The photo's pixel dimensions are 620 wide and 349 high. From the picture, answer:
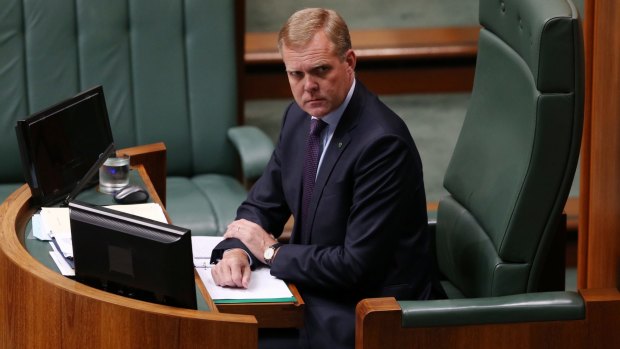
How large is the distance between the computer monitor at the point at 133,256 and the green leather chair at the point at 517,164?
315 millimetres

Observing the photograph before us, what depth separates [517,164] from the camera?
5.38 feet

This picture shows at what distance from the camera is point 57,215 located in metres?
1.79

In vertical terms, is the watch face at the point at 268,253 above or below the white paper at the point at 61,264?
below

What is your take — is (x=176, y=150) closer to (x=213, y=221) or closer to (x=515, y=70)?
(x=213, y=221)

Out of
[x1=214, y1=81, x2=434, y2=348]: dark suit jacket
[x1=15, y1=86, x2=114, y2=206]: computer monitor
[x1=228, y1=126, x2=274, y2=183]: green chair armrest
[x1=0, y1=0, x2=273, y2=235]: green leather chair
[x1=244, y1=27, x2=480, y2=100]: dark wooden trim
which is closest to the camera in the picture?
[x1=214, y1=81, x2=434, y2=348]: dark suit jacket

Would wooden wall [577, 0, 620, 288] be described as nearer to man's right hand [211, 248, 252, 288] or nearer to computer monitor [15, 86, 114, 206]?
man's right hand [211, 248, 252, 288]

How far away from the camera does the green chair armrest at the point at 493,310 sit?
5.14ft

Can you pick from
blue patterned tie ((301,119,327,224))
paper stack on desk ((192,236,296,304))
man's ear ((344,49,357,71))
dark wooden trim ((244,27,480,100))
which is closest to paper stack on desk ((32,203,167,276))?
paper stack on desk ((192,236,296,304))

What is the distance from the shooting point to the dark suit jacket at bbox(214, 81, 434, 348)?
1.68 metres

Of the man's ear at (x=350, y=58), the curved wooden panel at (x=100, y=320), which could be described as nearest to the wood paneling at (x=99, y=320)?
the curved wooden panel at (x=100, y=320)

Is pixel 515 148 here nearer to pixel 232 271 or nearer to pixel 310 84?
pixel 310 84

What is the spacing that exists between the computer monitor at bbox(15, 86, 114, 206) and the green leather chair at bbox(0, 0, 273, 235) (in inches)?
26.7

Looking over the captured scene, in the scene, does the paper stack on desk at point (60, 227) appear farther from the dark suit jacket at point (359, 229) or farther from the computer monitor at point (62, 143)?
the dark suit jacket at point (359, 229)

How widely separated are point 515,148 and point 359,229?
0.25 metres
